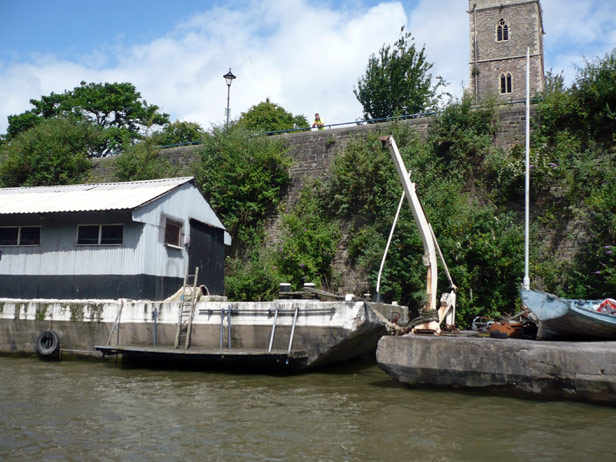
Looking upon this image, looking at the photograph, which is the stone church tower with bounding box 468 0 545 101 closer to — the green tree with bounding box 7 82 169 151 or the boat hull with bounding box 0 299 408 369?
the green tree with bounding box 7 82 169 151

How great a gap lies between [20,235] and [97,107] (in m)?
26.8

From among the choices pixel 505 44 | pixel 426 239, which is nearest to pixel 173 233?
pixel 426 239

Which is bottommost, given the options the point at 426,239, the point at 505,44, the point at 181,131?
the point at 426,239

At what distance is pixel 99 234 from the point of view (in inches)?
560

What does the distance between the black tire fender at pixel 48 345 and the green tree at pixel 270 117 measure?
2648 cm

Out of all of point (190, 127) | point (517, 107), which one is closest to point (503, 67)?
point (190, 127)

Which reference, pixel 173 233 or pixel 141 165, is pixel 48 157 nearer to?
pixel 141 165

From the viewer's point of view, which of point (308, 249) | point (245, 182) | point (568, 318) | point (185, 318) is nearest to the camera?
point (568, 318)

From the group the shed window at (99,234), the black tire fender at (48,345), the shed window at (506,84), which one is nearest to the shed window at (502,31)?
the shed window at (506,84)

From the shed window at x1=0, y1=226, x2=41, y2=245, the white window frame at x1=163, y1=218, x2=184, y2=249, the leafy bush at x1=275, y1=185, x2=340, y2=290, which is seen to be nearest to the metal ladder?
the white window frame at x1=163, y1=218, x2=184, y2=249

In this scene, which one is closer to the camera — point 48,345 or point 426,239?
point 426,239

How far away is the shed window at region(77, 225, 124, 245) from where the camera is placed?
Answer: 46.2 ft

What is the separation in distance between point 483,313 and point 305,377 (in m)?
7.52

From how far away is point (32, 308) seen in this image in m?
14.0
